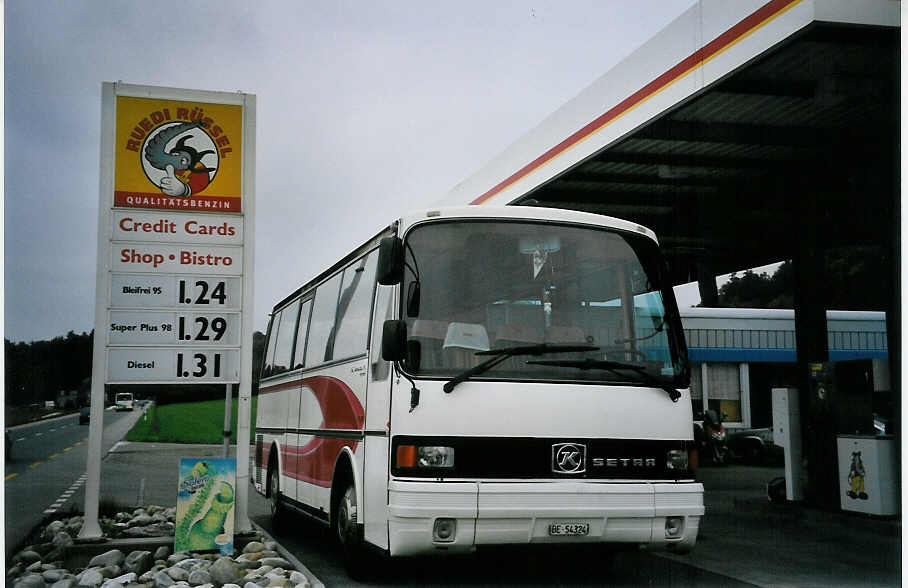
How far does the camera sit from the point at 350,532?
8055 mm

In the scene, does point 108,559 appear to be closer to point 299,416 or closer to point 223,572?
point 223,572

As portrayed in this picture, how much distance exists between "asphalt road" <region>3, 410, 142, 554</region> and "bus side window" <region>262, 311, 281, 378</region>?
3204 millimetres

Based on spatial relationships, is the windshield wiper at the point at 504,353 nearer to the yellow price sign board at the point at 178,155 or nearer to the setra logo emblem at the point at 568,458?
the setra logo emblem at the point at 568,458

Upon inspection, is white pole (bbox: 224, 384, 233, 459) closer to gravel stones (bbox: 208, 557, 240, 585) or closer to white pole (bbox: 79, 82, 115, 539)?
white pole (bbox: 79, 82, 115, 539)

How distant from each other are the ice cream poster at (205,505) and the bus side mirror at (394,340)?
99.3 inches

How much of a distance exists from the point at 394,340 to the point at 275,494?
5.17 m

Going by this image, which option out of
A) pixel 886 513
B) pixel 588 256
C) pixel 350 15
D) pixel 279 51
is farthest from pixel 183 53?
pixel 886 513

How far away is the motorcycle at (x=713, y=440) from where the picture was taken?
24.5 metres

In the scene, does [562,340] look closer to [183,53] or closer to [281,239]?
[281,239]

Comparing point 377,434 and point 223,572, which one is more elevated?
point 377,434

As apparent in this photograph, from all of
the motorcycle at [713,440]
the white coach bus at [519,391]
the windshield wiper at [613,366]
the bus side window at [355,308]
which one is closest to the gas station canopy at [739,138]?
the white coach bus at [519,391]

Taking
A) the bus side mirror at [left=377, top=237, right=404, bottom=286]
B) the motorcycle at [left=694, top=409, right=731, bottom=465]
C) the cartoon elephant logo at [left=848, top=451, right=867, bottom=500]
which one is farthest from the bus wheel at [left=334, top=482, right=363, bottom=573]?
the motorcycle at [left=694, top=409, right=731, bottom=465]

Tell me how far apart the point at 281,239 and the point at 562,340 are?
3.25 m

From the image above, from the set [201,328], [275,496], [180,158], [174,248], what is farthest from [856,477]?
[180,158]
